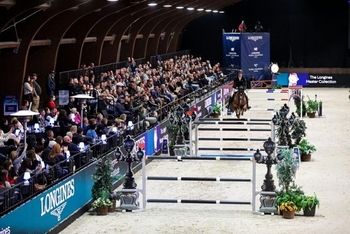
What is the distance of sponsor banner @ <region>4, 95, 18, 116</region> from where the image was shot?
26.2 meters

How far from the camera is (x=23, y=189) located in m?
15.8

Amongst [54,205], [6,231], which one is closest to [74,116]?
[54,205]

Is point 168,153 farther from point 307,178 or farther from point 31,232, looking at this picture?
point 31,232

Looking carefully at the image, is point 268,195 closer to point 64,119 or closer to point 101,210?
point 101,210

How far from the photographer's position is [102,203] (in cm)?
1964

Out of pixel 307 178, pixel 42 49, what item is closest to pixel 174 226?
pixel 307 178

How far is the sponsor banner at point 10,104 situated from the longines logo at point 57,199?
26.3 feet

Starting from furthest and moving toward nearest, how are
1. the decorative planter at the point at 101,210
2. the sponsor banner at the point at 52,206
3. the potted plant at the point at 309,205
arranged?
the decorative planter at the point at 101,210, the potted plant at the point at 309,205, the sponsor banner at the point at 52,206

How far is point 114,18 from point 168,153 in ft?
42.4

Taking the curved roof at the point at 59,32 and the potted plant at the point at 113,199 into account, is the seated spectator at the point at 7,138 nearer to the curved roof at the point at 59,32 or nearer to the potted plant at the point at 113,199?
the potted plant at the point at 113,199

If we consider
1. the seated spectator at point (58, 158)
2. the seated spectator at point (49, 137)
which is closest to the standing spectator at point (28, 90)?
Result: the seated spectator at point (49, 137)

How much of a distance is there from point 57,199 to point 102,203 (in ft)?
7.20

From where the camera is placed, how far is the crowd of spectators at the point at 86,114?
709 inches

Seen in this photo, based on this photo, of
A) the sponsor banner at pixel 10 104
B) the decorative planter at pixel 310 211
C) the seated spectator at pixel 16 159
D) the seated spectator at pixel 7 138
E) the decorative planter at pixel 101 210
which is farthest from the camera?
the sponsor banner at pixel 10 104
